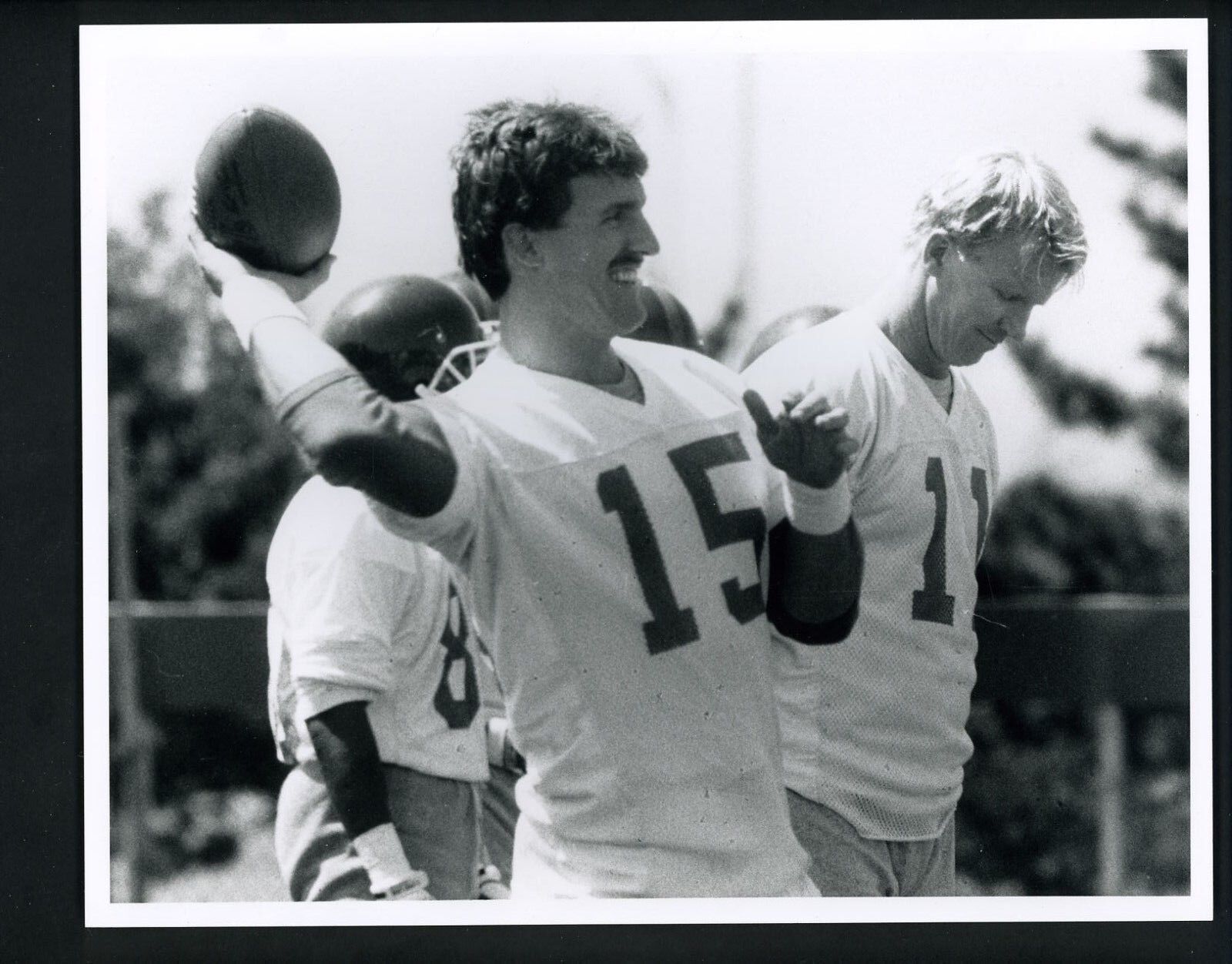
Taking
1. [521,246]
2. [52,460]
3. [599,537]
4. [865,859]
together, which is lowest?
[865,859]

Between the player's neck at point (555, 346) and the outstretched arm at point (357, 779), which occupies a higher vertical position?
the player's neck at point (555, 346)

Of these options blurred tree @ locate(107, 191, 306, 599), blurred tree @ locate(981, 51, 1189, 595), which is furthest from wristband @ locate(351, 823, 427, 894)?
blurred tree @ locate(981, 51, 1189, 595)

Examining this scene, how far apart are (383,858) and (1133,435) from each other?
169 cm

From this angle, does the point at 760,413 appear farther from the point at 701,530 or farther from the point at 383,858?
the point at 383,858

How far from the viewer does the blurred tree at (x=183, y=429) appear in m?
2.82

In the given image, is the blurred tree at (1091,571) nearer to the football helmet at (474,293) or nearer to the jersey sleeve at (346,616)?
the football helmet at (474,293)

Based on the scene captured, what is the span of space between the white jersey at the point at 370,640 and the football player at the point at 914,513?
605mm

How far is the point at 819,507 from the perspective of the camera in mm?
2559

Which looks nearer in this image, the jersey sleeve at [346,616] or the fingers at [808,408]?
the fingers at [808,408]

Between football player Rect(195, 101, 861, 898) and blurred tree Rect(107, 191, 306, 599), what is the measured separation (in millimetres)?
169

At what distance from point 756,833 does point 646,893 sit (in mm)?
233

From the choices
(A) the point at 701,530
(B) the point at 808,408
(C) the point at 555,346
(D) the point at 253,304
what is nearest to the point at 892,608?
(A) the point at 701,530

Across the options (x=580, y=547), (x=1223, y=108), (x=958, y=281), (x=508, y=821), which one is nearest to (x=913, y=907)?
(x=508, y=821)

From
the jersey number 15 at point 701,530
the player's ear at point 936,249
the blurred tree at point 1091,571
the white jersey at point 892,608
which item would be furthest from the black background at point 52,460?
the jersey number 15 at point 701,530
